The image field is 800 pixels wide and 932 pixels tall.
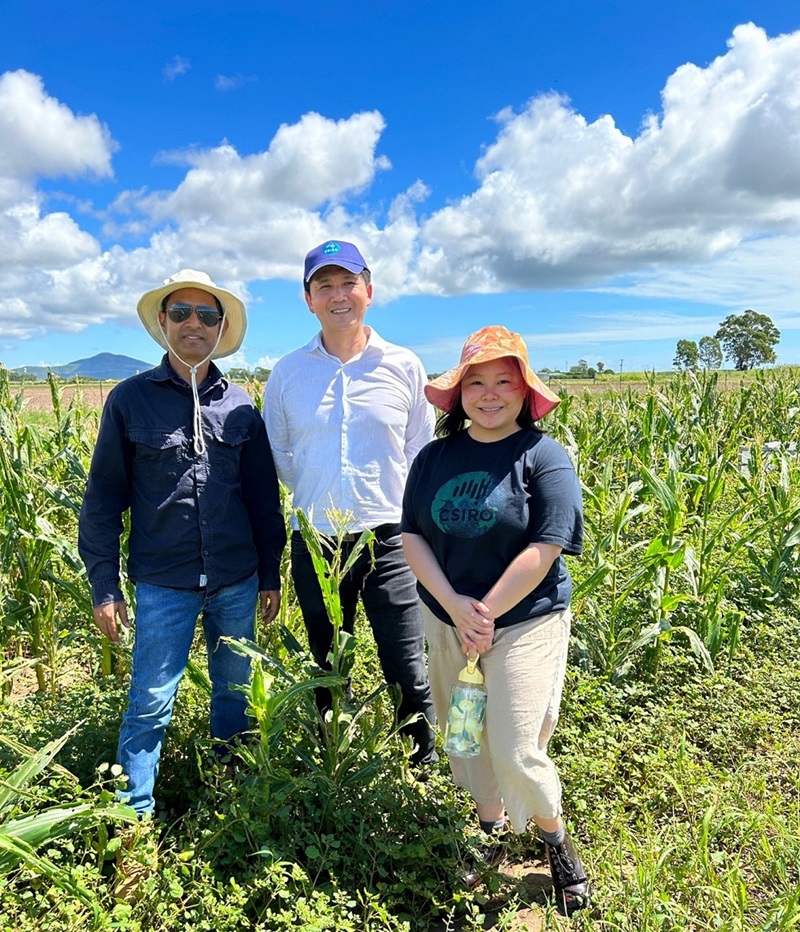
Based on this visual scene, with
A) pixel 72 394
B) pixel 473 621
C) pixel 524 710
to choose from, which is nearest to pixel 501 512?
pixel 473 621

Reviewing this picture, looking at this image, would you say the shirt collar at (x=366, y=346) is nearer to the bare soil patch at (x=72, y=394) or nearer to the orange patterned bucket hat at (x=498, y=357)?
the orange patterned bucket hat at (x=498, y=357)

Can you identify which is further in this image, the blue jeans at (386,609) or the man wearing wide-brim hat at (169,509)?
the blue jeans at (386,609)

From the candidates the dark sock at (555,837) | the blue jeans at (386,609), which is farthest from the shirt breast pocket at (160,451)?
the dark sock at (555,837)

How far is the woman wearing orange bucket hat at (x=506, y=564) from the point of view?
77.7 inches

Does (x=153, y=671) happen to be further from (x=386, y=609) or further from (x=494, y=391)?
(x=494, y=391)

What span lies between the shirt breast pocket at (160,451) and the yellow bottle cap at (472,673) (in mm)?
1178

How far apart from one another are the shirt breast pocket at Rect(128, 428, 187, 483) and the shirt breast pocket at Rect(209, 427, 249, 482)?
11 cm

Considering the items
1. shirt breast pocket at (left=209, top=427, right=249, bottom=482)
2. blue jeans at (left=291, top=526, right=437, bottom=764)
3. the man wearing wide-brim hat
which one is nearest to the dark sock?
blue jeans at (left=291, top=526, right=437, bottom=764)

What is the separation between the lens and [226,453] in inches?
93.2

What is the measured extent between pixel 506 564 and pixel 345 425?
82 cm

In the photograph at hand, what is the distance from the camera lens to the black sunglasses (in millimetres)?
2295

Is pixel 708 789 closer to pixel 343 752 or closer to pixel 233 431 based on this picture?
pixel 343 752

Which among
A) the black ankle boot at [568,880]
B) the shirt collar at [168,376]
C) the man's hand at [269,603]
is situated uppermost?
the shirt collar at [168,376]

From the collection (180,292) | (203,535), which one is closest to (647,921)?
(203,535)
